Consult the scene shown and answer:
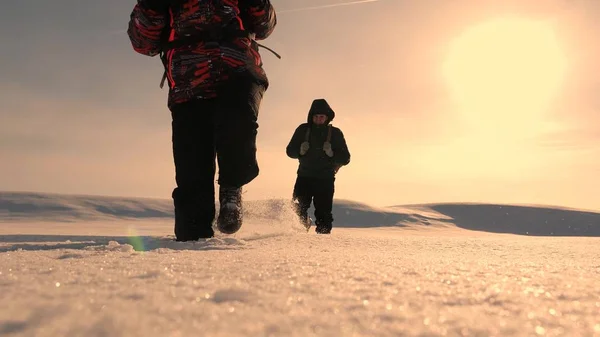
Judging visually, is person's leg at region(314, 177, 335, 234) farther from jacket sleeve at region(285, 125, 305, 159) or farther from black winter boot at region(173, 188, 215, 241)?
black winter boot at region(173, 188, 215, 241)

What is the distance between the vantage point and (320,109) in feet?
14.9

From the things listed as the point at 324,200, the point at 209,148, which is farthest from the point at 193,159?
the point at 324,200

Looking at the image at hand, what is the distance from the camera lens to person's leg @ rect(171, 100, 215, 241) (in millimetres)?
2059

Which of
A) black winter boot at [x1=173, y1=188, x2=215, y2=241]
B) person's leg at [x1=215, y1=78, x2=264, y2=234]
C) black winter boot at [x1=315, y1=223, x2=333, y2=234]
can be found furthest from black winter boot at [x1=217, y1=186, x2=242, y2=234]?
black winter boot at [x1=315, y1=223, x2=333, y2=234]

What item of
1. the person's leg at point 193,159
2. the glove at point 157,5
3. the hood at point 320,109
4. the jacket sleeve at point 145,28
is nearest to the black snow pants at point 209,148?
the person's leg at point 193,159

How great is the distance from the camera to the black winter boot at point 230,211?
1.85 meters

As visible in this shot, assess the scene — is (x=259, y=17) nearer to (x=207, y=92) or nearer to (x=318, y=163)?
(x=207, y=92)

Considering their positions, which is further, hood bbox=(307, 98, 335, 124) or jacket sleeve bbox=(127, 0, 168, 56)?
hood bbox=(307, 98, 335, 124)

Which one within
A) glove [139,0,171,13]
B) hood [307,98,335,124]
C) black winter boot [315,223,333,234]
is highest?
hood [307,98,335,124]

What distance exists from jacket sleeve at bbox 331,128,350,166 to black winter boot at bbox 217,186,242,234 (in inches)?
95.4

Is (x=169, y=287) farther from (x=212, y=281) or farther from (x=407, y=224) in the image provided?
(x=407, y=224)

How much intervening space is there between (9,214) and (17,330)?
30.6 ft

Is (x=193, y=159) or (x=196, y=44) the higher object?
(x=196, y=44)

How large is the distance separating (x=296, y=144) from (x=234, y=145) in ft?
8.15
